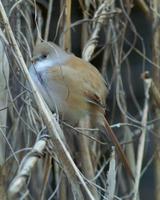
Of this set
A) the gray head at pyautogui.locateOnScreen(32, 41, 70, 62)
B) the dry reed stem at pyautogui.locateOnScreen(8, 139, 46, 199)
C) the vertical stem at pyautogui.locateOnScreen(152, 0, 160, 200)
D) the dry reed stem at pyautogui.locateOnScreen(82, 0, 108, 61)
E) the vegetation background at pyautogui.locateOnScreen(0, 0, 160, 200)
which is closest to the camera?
the dry reed stem at pyautogui.locateOnScreen(8, 139, 46, 199)

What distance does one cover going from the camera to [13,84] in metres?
1.66

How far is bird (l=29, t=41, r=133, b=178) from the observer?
1734 mm

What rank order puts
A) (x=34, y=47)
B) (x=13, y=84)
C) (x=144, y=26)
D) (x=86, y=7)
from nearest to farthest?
(x=13, y=84), (x=34, y=47), (x=86, y=7), (x=144, y=26)

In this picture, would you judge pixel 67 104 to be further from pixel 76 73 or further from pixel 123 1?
pixel 123 1

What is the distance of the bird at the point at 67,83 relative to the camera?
5.69 feet

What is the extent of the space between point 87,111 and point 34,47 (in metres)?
0.28

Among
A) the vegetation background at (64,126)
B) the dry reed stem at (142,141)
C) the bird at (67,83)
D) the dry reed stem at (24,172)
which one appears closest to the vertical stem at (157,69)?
the vegetation background at (64,126)

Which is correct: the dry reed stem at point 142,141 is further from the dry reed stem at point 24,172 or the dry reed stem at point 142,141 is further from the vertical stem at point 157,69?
the dry reed stem at point 24,172

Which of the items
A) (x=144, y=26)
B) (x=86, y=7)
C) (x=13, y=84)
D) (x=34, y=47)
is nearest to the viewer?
(x=13, y=84)

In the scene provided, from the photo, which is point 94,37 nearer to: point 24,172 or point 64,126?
point 64,126

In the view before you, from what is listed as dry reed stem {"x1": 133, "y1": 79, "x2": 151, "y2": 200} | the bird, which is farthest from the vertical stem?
the bird

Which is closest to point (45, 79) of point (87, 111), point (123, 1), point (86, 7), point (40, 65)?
point (40, 65)

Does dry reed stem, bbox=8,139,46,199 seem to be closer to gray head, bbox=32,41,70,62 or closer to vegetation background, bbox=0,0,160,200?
vegetation background, bbox=0,0,160,200

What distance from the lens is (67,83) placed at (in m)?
1.74
